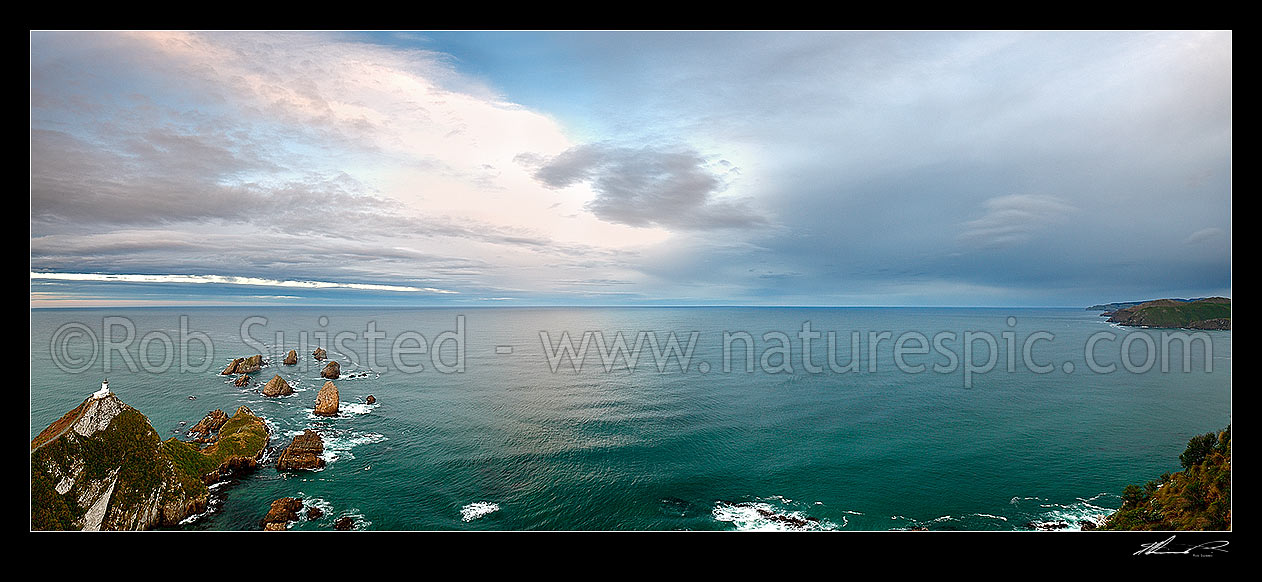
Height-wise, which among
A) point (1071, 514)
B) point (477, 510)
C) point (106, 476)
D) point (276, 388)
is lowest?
point (1071, 514)

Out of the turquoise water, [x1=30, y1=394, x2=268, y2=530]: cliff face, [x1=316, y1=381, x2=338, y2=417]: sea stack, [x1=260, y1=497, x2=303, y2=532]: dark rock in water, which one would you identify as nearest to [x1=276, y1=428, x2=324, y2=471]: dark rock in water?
the turquoise water

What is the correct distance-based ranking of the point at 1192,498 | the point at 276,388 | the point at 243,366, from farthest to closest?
the point at 243,366 < the point at 276,388 < the point at 1192,498

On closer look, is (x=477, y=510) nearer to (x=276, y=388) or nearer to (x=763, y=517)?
(x=763, y=517)

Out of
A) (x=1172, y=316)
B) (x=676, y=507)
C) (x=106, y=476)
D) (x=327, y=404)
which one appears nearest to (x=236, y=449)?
(x=106, y=476)

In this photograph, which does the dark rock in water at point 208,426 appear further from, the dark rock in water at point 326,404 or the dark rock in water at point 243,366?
the dark rock in water at point 243,366

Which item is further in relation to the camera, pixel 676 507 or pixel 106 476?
pixel 676 507
